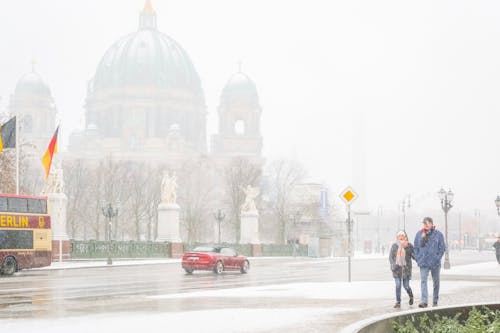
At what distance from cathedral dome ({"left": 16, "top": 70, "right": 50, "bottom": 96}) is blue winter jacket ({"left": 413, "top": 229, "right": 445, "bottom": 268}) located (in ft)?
496

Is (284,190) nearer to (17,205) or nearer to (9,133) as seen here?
(9,133)

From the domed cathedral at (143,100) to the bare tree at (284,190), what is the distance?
171 feet

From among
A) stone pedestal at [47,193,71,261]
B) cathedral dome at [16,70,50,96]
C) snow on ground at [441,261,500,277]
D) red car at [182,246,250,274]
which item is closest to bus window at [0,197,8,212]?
red car at [182,246,250,274]

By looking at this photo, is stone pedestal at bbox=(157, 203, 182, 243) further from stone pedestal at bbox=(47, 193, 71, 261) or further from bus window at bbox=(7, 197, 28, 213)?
bus window at bbox=(7, 197, 28, 213)

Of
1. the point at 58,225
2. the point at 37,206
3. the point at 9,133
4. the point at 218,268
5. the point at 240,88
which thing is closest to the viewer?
the point at 218,268

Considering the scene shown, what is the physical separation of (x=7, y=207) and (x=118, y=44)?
134m

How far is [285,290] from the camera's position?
23.0 metres

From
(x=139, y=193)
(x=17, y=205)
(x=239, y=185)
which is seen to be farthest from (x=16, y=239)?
(x=139, y=193)

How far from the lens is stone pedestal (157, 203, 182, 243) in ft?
197

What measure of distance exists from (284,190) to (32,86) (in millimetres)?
80747

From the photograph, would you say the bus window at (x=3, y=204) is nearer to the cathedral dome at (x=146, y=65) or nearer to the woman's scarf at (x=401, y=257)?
the woman's scarf at (x=401, y=257)

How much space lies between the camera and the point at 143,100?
527 ft

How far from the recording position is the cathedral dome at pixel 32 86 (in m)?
162

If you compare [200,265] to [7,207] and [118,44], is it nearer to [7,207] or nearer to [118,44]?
[7,207]
